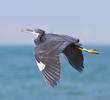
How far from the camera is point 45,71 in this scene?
7.26 m

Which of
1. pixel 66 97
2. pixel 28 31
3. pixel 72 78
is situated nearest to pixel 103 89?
pixel 66 97

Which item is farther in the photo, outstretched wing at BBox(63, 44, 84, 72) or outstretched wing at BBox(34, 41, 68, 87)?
outstretched wing at BBox(63, 44, 84, 72)

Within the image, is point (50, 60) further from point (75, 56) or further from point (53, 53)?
point (75, 56)

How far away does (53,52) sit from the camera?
24.4 feet

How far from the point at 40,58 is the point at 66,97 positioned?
46.3ft

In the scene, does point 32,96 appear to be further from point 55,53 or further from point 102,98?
point 55,53

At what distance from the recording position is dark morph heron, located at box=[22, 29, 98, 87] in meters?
7.18

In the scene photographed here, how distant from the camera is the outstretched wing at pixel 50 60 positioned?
7.13 m

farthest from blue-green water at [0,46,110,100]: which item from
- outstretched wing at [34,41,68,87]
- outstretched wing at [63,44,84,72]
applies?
outstretched wing at [34,41,68,87]

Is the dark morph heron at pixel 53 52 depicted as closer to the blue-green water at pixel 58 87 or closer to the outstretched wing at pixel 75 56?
the outstretched wing at pixel 75 56

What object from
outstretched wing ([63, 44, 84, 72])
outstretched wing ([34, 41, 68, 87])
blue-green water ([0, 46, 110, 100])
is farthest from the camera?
blue-green water ([0, 46, 110, 100])

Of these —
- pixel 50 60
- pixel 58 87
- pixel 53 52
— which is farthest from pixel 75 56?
pixel 58 87

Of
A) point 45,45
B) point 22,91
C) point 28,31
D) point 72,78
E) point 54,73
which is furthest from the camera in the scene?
point 72,78

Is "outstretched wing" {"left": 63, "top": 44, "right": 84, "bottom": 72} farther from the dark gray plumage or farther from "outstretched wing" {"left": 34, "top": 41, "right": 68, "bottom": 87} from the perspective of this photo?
"outstretched wing" {"left": 34, "top": 41, "right": 68, "bottom": 87}
